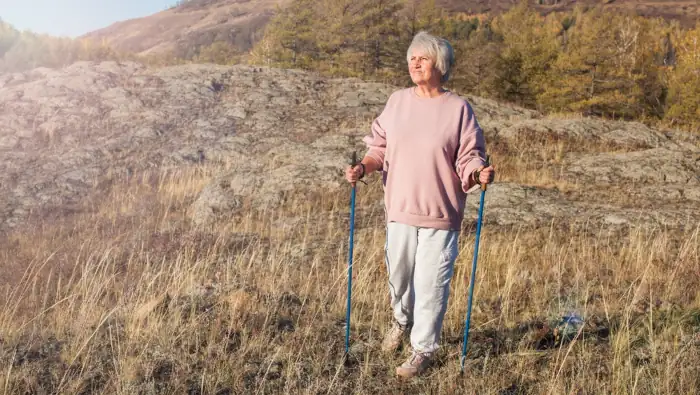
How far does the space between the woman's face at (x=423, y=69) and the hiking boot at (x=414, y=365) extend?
1.58 m

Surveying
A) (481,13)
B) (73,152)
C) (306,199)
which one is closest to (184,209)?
(306,199)

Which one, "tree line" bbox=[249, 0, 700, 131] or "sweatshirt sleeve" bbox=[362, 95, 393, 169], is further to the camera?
"tree line" bbox=[249, 0, 700, 131]

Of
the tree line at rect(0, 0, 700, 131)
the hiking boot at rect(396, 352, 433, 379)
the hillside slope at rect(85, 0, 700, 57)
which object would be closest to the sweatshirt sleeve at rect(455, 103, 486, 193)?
the hiking boot at rect(396, 352, 433, 379)

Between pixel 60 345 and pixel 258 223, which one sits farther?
pixel 258 223

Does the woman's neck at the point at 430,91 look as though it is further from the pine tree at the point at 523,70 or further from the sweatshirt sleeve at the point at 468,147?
the pine tree at the point at 523,70

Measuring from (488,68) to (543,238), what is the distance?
2351cm

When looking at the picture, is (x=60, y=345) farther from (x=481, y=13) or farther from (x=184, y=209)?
(x=481, y=13)

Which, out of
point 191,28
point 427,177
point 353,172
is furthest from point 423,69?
point 191,28

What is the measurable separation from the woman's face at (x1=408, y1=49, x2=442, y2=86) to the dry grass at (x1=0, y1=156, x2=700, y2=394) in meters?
1.66

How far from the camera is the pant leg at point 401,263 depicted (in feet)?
10.3

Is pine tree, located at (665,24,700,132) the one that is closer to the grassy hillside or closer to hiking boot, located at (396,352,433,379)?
the grassy hillside

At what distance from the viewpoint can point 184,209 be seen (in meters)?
9.28

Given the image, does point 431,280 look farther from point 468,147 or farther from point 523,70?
point 523,70

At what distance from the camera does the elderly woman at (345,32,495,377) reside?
2977 mm
